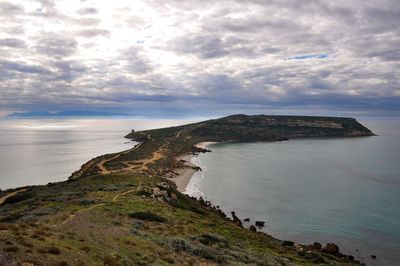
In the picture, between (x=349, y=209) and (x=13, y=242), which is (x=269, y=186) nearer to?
(x=349, y=209)

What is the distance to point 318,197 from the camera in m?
75.4

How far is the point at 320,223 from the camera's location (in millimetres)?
56469

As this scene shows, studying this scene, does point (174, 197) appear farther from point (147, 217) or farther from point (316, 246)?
point (316, 246)

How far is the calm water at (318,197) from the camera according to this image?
164 ft

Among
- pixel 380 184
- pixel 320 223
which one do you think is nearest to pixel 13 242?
pixel 320 223

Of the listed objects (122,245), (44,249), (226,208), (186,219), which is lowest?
(226,208)

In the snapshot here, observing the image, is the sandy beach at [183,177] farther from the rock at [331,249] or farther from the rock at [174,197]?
the rock at [331,249]

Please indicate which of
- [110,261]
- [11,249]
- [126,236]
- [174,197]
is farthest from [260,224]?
[11,249]

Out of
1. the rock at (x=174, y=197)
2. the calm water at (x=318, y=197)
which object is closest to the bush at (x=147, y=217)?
the rock at (x=174, y=197)

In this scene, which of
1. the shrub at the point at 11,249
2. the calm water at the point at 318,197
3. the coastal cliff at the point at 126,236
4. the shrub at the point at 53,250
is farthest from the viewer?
the calm water at the point at 318,197

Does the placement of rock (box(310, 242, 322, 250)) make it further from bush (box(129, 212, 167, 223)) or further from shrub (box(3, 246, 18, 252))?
shrub (box(3, 246, 18, 252))

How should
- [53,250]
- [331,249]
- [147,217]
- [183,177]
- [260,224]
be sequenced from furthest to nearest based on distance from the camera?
[183,177] < [260,224] < [331,249] < [147,217] < [53,250]

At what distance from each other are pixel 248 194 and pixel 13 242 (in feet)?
216

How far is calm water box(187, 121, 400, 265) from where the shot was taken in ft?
164
